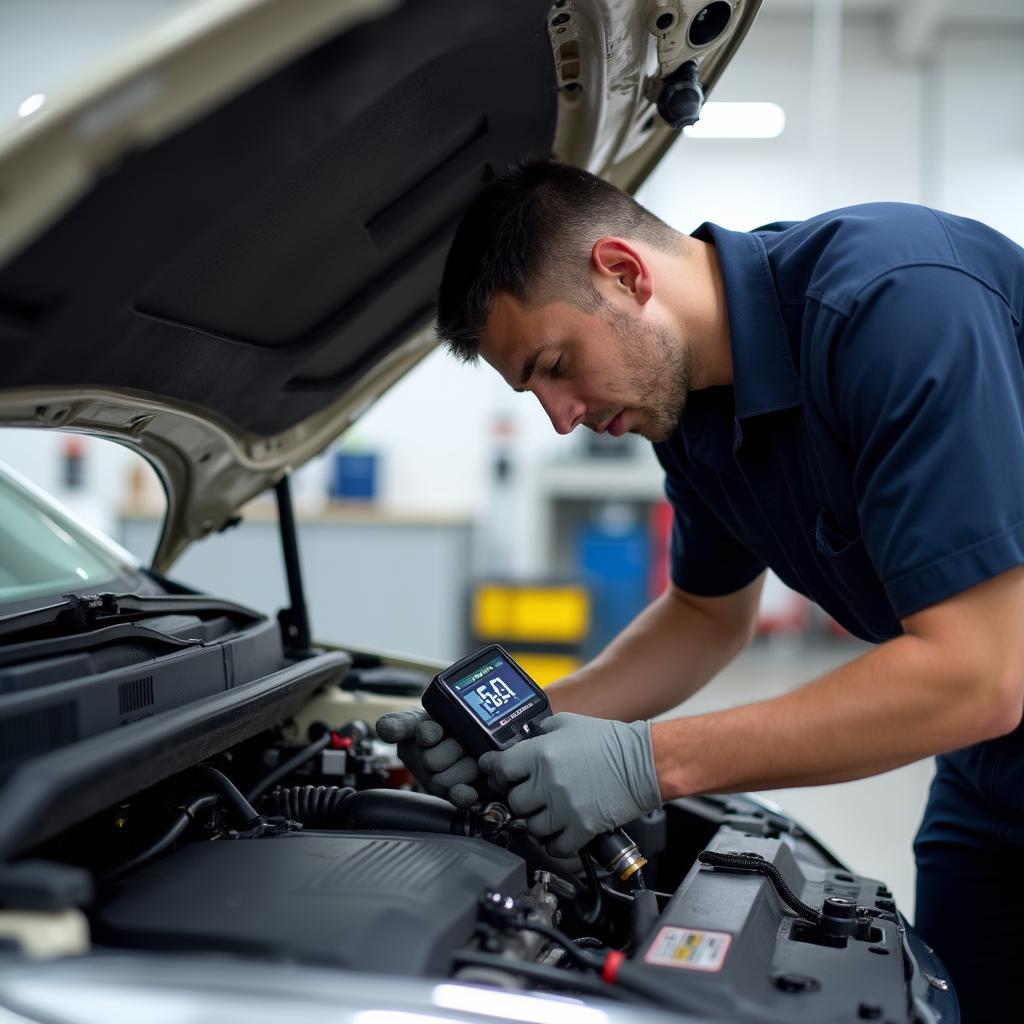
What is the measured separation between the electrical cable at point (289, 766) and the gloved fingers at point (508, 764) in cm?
31

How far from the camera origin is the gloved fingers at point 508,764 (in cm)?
114

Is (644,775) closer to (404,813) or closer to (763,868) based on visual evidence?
(763,868)

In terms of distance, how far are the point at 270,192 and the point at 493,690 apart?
2.01 ft

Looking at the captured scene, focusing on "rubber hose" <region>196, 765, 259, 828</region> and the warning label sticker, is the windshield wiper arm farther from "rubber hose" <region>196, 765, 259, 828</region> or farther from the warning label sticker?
the warning label sticker

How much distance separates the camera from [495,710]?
1.23 meters

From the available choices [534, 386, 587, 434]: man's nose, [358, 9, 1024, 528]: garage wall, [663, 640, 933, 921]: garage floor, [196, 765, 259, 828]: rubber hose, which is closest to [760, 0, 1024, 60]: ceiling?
[358, 9, 1024, 528]: garage wall

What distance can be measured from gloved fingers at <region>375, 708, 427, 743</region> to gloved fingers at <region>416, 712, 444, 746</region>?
0.02 m

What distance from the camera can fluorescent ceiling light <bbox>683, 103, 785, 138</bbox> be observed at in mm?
6246

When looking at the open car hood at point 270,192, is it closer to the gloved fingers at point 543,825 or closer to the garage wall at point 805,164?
Result: the gloved fingers at point 543,825

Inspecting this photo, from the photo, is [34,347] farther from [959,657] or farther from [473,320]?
[959,657]

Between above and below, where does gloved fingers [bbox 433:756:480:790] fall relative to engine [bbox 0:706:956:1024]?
above

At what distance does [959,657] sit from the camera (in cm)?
101

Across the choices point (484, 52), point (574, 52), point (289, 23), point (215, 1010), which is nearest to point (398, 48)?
point (289, 23)

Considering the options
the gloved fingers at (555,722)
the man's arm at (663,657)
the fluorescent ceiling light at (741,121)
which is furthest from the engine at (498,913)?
the fluorescent ceiling light at (741,121)
